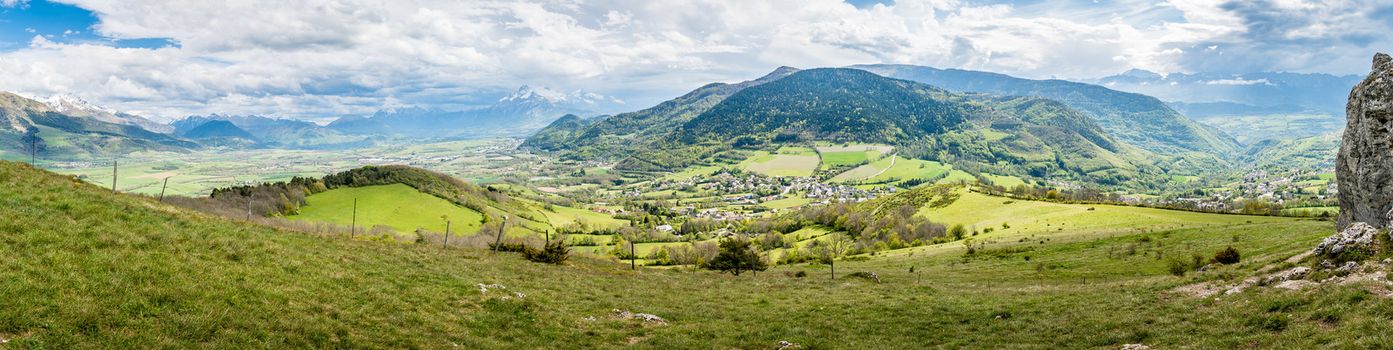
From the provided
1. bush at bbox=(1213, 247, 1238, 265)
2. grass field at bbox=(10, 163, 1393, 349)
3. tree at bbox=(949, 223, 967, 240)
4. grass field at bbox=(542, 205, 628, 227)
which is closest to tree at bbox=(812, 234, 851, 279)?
tree at bbox=(949, 223, 967, 240)

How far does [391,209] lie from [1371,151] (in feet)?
508

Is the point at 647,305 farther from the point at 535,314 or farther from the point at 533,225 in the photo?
the point at 533,225

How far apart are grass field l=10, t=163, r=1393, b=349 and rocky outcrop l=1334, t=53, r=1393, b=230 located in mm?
4549

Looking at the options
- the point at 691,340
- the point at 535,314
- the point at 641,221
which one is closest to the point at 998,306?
the point at 691,340

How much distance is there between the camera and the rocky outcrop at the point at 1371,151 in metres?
24.7

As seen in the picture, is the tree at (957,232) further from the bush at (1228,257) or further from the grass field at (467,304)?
the bush at (1228,257)

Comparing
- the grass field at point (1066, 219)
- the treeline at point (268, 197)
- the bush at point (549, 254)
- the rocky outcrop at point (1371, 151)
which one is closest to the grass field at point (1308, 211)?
the grass field at point (1066, 219)

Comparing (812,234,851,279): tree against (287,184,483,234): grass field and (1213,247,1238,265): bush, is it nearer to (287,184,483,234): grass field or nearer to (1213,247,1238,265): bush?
(1213,247,1238,265): bush

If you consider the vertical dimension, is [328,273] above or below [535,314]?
above

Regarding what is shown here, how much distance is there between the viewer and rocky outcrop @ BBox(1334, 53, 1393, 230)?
2469 cm

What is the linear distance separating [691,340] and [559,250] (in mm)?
24942

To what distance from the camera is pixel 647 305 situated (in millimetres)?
28203

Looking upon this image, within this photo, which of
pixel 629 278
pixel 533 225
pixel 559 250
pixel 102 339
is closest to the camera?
pixel 102 339

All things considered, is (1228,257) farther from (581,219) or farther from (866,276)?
(581,219)
